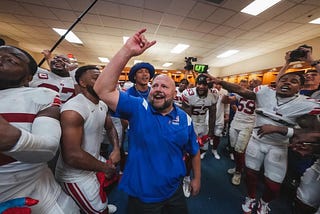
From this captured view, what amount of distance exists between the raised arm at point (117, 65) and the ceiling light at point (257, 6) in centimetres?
401

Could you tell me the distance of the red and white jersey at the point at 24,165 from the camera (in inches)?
29.8

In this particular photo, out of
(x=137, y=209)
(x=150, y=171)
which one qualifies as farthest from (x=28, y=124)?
(x=137, y=209)

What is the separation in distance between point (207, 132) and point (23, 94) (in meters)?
2.84

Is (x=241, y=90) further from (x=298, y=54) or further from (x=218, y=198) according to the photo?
(x=218, y=198)

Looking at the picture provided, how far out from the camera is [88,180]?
3.92 feet

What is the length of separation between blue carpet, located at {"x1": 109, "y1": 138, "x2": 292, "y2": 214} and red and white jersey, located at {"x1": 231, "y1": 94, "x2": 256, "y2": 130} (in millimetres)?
1005

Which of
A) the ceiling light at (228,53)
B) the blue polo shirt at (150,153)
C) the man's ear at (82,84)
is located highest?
the ceiling light at (228,53)

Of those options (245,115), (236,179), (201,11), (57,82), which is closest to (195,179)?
(236,179)

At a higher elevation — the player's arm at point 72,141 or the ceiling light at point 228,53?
the ceiling light at point 228,53

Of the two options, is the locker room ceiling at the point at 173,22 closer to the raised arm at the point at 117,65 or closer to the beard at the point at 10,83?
the raised arm at the point at 117,65

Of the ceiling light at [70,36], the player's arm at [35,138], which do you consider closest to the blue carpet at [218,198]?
the player's arm at [35,138]

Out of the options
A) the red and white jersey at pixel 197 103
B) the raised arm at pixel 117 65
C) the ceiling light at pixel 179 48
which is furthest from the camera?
the ceiling light at pixel 179 48

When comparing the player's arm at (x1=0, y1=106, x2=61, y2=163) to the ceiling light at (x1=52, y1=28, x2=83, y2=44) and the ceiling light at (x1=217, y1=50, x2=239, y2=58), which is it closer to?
the ceiling light at (x1=52, y1=28, x2=83, y2=44)

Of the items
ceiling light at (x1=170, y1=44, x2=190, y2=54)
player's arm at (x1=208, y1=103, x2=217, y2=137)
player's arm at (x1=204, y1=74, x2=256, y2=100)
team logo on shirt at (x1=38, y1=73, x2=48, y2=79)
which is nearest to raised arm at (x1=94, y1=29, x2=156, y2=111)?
player's arm at (x1=204, y1=74, x2=256, y2=100)
